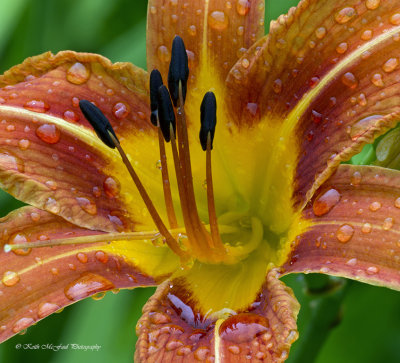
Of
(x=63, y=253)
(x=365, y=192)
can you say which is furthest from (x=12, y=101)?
(x=365, y=192)

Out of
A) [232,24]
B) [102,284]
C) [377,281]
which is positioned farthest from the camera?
[232,24]

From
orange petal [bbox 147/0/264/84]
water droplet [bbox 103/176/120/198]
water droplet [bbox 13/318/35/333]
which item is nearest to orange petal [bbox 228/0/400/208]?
orange petal [bbox 147/0/264/84]

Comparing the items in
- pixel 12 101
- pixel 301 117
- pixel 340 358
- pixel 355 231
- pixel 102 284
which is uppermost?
pixel 12 101

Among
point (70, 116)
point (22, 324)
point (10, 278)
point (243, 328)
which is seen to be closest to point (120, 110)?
point (70, 116)

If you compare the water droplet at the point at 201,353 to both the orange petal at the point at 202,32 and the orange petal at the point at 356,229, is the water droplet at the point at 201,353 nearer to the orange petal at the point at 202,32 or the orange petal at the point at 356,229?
the orange petal at the point at 356,229

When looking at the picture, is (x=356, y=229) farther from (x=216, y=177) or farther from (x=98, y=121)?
(x=98, y=121)

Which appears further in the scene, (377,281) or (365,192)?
(365,192)

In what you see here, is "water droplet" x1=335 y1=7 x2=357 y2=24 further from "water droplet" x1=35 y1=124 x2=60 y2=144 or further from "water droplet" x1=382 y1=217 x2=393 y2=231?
"water droplet" x1=35 y1=124 x2=60 y2=144

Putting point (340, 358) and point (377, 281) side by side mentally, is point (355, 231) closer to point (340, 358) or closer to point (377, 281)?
point (377, 281)
